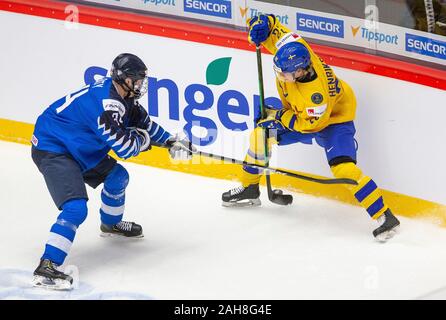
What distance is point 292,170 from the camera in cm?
611

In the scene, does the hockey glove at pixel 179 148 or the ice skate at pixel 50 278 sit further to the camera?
the hockey glove at pixel 179 148

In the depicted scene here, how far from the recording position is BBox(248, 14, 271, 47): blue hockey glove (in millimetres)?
5641

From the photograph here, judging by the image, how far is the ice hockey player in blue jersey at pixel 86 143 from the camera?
5012 millimetres

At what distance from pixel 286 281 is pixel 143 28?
201 cm

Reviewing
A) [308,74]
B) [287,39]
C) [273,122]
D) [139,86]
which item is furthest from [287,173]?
[139,86]

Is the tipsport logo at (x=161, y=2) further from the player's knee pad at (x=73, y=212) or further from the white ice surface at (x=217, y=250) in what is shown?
the player's knee pad at (x=73, y=212)

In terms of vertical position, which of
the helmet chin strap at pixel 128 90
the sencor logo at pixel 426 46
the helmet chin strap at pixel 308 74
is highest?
the sencor logo at pixel 426 46

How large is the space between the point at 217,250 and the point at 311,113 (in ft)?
2.71

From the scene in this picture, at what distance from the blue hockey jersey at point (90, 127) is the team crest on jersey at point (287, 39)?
812 mm

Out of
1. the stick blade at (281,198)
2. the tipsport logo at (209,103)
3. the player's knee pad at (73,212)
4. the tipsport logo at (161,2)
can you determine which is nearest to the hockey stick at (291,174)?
the stick blade at (281,198)

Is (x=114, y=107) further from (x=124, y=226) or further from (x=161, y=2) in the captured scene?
(x=161, y=2)

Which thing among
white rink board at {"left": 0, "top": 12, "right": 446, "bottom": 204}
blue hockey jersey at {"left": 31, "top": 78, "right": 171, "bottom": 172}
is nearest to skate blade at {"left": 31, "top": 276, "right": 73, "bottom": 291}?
blue hockey jersey at {"left": 31, "top": 78, "right": 171, "bottom": 172}

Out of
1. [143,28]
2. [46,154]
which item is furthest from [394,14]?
[46,154]

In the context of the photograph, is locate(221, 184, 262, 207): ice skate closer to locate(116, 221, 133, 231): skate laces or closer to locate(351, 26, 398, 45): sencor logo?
locate(116, 221, 133, 231): skate laces
